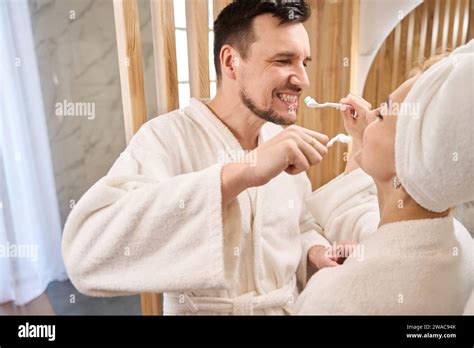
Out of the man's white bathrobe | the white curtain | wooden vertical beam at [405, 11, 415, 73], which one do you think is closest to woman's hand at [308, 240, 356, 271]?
the man's white bathrobe

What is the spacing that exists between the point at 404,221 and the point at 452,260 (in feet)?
→ 0.35

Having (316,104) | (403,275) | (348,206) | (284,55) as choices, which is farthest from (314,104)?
(403,275)

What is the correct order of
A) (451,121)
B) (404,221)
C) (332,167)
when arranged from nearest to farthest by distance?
(451,121), (404,221), (332,167)

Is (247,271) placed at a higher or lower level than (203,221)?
lower

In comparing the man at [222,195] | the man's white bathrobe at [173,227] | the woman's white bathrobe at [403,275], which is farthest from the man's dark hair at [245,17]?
the woman's white bathrobe at [403,275]

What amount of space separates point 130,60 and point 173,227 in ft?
0.98

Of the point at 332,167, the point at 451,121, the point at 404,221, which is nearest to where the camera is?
the point at 451,121

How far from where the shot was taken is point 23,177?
65cm

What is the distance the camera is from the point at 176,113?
2.13ft

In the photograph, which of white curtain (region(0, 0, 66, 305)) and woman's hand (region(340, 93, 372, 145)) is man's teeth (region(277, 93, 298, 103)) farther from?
white curtain (region(0, 0, 66, 305))

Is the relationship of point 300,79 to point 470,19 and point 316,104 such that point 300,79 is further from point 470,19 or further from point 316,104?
point 470,19

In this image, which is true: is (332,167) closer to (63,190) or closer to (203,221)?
(203,221)
